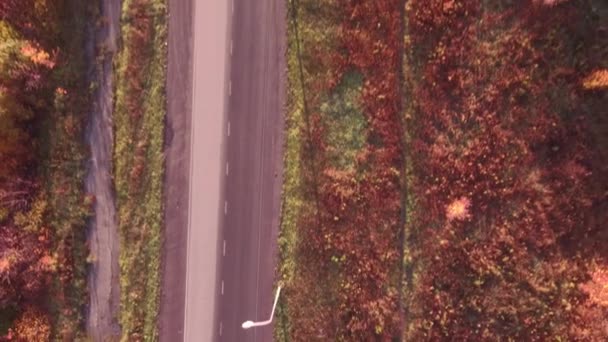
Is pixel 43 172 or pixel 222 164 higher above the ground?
pixel 222 164

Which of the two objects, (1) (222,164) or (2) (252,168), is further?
(1) (222,164)

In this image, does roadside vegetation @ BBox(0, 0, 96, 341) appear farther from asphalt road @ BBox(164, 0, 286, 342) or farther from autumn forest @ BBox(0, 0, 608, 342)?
asphalt road @ BBox(164, 0, 286, 342)

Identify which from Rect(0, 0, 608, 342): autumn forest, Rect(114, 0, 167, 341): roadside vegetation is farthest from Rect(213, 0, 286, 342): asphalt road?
Rect(114, 0, 167, 341): roadside vegetation

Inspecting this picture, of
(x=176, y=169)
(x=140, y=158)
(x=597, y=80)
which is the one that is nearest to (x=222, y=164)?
(x=176, y=169)

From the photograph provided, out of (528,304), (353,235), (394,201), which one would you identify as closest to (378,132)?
(394,201)

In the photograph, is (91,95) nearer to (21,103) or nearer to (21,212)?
(21,103)

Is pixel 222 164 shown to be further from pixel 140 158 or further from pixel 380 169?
pixel 380 169
